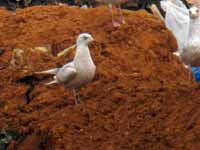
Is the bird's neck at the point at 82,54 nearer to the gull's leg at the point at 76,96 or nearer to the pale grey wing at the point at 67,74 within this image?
the pale grey wing at the point at 67,74

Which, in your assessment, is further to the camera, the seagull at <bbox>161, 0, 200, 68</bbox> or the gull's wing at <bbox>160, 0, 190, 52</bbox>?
the gull's wing at <bbox>160, 0, 190, 52</bbox>

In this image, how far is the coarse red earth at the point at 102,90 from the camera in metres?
5.23

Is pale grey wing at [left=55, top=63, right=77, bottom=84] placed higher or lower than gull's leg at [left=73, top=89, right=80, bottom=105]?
higher

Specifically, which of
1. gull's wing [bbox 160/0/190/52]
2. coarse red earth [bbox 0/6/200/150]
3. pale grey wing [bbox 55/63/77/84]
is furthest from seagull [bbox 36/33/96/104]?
gull's wing [bbox 160/0/190/52]

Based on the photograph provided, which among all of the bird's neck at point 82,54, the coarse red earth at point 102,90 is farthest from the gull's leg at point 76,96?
the bird's neck at point 82,54

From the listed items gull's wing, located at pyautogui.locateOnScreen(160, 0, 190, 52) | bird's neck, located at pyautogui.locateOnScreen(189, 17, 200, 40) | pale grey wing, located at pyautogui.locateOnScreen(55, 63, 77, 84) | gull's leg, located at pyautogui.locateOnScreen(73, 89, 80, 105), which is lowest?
gull's leg, located at pyautogui.locateOnScreen(73, 89, 80, 105)

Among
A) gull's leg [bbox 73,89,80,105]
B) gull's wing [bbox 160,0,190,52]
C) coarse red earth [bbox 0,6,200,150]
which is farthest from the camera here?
gull's wing [bbox 160,0,190,52]

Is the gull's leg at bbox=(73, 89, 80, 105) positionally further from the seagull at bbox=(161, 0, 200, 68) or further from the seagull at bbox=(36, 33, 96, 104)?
the seagull at bbox=(161, 0, 200, 68)

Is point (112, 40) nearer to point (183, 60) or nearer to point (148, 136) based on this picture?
point (183, 60)

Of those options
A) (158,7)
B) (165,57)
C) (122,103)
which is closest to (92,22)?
(165,57)

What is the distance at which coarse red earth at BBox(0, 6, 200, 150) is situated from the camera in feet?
17.1

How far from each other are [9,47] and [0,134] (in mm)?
1007

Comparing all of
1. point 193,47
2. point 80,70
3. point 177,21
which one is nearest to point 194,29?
point 193,47

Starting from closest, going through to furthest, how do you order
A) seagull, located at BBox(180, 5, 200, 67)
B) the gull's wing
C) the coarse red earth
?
the coarse red earth → seagull, located at BBox(180, 5, 200, 67) → the gull's wing
